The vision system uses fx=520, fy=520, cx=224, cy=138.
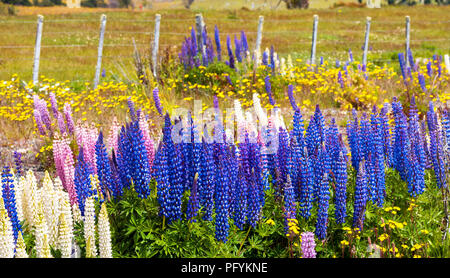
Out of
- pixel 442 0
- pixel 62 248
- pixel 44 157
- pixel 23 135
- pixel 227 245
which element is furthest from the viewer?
pixel 442 0

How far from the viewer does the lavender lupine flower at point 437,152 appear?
422 centimetres

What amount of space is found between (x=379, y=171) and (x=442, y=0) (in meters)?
85.9

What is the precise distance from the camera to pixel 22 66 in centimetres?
1925

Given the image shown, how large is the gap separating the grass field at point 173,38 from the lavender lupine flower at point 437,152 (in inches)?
291

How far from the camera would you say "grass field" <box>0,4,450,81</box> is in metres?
18.9

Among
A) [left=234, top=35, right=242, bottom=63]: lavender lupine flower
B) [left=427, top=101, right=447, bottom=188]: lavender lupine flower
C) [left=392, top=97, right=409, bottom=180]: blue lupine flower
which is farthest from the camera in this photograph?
[left=234, top=35, right=242, bottom=63]: lavender lupine flower

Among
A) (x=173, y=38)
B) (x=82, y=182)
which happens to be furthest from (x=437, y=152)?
(x=173, y=38)

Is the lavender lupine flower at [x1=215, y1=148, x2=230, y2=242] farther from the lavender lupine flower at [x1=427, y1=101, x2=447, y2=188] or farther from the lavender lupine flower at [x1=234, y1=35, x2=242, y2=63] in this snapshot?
the lavender lupine flower at [x1=234, y1=35, x2=242, y2=63]

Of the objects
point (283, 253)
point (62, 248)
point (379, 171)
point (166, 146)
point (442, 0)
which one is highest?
point (442, 0)

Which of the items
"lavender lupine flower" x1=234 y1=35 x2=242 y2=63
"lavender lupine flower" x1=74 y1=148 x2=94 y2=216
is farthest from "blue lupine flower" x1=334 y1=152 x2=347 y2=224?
"lavender lupine flower" x1=234 y1=35 x2=242 y2=63

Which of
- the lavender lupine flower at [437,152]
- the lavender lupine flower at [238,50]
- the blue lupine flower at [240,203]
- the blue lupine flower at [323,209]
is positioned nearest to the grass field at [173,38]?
the lavender lupine flower at [238,50]

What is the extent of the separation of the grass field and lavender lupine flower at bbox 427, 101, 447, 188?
7.38 metres

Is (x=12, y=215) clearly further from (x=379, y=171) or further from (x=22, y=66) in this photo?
(x=22, y=66)

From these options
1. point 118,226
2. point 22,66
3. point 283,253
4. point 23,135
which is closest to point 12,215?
point 118,226
